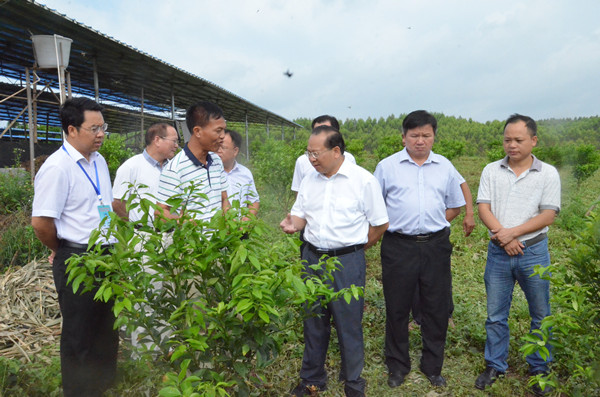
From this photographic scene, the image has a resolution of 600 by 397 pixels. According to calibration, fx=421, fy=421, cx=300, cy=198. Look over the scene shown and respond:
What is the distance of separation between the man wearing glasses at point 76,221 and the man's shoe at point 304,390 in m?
1.30

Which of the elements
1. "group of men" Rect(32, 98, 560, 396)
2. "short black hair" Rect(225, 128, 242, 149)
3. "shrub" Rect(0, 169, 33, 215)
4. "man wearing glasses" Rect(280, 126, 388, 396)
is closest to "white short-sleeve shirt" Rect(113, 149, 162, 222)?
"group of men" Rect(32, 98, 560, 396)

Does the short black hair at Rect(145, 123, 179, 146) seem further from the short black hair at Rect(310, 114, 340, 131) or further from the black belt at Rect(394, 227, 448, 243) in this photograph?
the black belt at Rect(394, 227, 448, 243)

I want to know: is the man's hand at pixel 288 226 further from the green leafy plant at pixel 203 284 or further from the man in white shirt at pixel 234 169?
the man in white shirt at pixel 234 169

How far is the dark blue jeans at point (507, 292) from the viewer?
2.94 metres

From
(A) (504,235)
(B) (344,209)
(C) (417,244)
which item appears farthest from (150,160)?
(A) (504,235)

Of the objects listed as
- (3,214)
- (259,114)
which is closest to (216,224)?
(3,214)

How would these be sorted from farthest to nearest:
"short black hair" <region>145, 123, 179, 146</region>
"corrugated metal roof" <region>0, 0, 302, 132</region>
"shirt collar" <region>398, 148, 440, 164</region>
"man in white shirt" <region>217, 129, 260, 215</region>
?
"corrugated metal roof" <region>0, 0, 302, 132</region> → "man in white shirt" <region>217, 129, 260, 215</region> → "short black hair" <region>145, 123, 179, 146</region> → "shirt collar" <region>398, 148, 440, 164</region>

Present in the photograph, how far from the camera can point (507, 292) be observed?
120 inches

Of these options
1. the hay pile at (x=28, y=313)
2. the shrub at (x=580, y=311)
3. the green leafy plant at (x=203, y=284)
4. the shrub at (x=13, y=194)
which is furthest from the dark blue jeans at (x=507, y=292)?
the shrub at (x=13, y=194)

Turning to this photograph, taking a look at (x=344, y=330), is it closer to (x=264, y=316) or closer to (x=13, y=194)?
(x=264, y=316)

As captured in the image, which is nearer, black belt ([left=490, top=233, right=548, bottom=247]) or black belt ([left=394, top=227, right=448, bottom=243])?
black belt ([left=490, top=233, right=548, bottom=247])

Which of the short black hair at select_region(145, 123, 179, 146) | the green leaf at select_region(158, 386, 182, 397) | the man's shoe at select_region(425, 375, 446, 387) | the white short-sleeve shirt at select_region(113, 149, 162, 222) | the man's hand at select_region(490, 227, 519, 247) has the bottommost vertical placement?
the man's shoe at select_region(425, 375, 446, 387)

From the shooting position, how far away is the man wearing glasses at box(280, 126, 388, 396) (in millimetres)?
2803

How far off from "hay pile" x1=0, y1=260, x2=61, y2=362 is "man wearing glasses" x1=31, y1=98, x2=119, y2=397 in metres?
1.05
